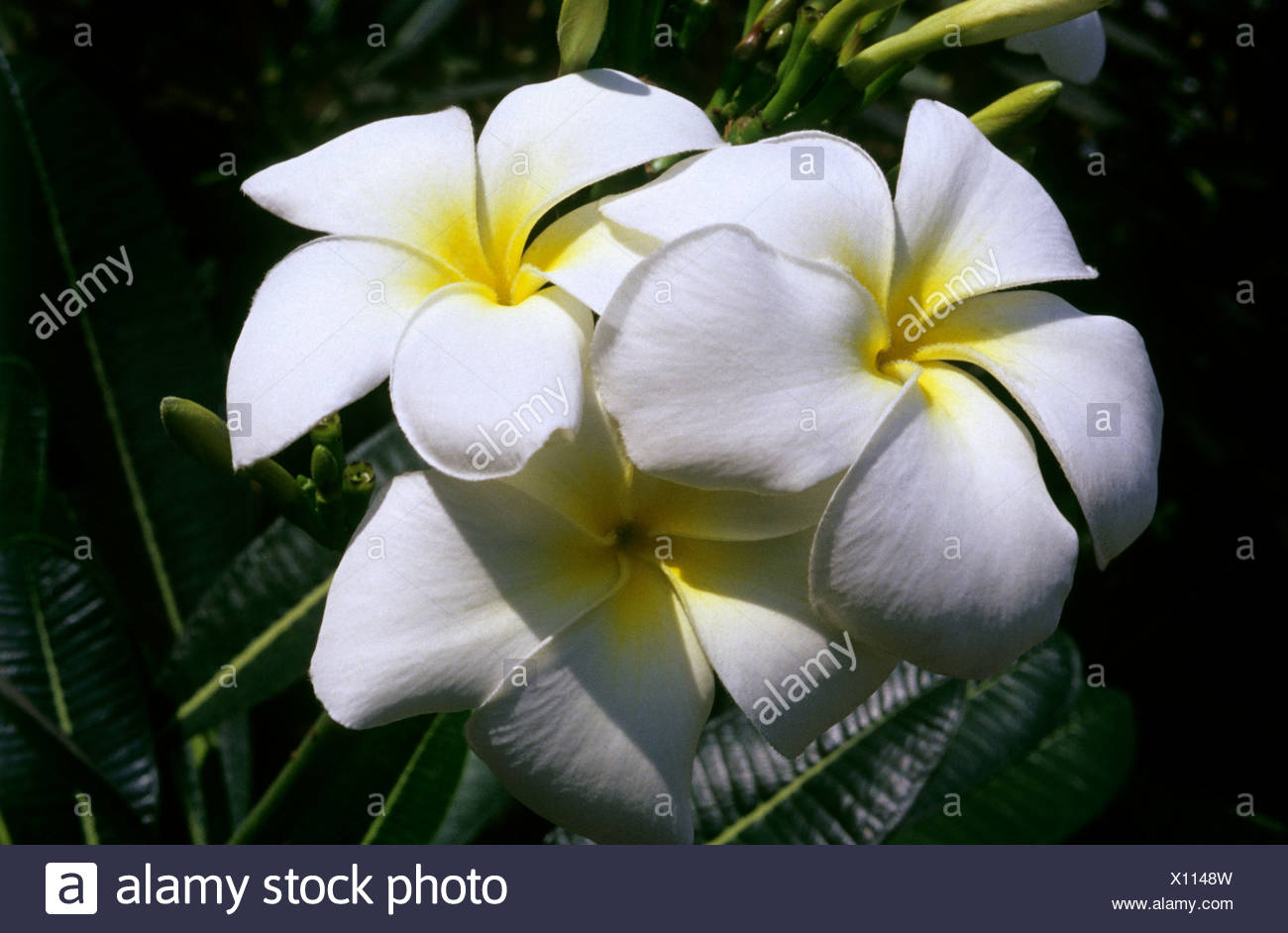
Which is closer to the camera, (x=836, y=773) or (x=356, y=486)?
(x=356, y=486)

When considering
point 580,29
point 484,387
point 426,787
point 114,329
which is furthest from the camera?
point 114,329

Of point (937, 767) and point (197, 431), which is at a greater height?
point (197, 431)

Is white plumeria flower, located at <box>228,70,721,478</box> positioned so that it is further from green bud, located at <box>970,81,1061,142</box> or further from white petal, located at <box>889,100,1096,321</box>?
green bud, located at <box>970,81,1061,142</box>

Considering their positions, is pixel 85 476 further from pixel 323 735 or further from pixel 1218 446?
pixel 1218 446

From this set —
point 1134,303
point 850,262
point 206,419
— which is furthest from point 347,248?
point 1134,303

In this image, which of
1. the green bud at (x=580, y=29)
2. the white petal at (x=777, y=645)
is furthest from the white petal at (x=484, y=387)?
the green bud at (x=580, y=29)

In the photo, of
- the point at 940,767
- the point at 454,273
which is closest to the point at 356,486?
the point at 454,273

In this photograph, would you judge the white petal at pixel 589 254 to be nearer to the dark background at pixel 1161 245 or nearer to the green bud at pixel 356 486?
the green bud at pixel 356 486

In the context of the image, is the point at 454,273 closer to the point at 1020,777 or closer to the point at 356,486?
the point at 356,486

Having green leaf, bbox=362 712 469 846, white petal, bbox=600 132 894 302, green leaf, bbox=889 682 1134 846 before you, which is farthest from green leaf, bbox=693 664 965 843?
white petal, bbox=600 132 894 302
